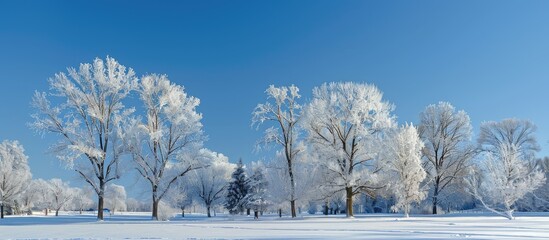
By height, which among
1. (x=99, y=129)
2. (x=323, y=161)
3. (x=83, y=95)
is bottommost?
(x=323, y=161)

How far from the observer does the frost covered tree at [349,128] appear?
1346 inches

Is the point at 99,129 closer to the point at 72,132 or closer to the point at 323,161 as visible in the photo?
the point at 72,132

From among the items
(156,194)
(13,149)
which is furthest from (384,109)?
(13,149)

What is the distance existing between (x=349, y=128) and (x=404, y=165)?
511cm

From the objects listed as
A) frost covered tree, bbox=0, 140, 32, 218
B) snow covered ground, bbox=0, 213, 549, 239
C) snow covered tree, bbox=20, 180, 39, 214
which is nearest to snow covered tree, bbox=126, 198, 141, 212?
snow covered tree, bbox=20, 180, 39, 214

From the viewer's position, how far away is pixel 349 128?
3522cm

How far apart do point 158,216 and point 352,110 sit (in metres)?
17.5

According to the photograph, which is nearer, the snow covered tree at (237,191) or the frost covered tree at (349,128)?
the frost covered tree at (349,128)

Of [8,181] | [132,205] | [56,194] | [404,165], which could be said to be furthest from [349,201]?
[132,205]

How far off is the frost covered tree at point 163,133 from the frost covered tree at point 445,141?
25.9 m

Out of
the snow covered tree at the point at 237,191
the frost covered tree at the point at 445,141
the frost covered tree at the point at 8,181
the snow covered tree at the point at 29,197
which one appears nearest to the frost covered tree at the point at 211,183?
the snow covered tree at the point at 237,191

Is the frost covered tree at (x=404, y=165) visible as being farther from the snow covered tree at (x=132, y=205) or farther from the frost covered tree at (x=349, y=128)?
the snow covered tree at (x=132, y=205)

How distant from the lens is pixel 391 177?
3462cm

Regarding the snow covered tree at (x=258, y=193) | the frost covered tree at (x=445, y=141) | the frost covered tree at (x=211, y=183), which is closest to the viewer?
the frost covered tree at (x=445, y=141)
